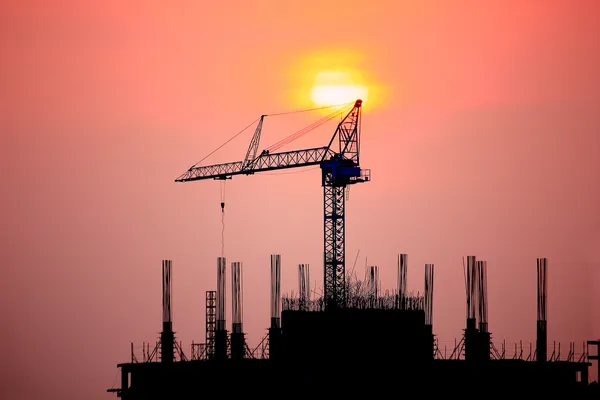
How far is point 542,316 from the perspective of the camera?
241 ft

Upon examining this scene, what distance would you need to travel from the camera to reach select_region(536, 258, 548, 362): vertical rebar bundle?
236 feet

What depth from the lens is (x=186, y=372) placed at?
6575cm

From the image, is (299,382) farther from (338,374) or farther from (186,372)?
(186,372)

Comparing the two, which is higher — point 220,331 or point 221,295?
point 221,295

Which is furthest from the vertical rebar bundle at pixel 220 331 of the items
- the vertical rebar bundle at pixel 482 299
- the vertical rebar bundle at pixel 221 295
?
the vertical rebar bundle at pixel 482 299

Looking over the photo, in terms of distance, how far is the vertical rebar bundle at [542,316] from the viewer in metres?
71.8

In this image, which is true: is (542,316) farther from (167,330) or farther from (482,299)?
(167,330)

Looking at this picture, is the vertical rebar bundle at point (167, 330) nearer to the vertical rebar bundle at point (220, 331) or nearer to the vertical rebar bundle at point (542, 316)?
the vertical rebar bundle at point (220, 331)

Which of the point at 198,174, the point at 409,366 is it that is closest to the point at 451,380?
the point at 409,366

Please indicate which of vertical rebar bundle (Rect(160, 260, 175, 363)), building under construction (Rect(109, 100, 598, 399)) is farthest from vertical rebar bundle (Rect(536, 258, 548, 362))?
vertical rebar bundle (Rect(160, 260, 175, 363))

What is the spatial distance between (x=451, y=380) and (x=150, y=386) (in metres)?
18.4

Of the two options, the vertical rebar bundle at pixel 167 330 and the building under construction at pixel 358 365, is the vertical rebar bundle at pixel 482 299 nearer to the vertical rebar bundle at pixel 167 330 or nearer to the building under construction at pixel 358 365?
the building under construction at pixel 358 365

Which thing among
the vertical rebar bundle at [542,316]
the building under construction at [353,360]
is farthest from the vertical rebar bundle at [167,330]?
the vertical rebar bundle at [542,316]

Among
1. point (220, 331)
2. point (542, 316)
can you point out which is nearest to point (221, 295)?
point (220, 331)
